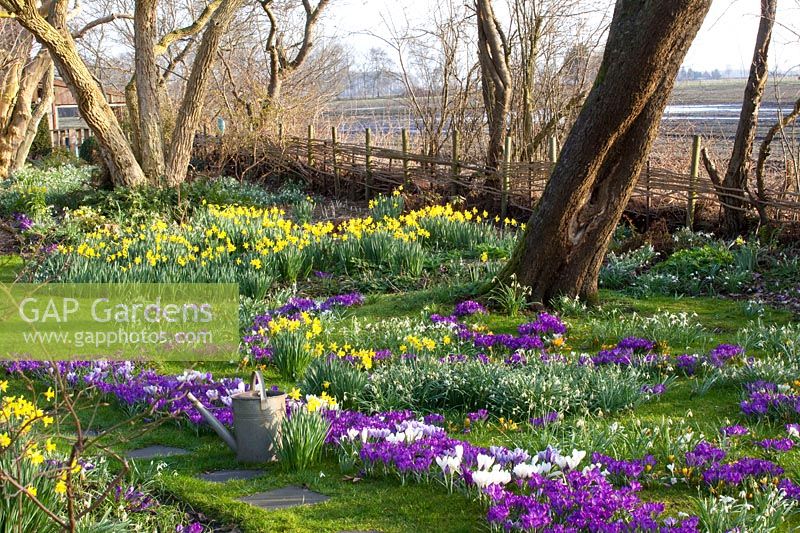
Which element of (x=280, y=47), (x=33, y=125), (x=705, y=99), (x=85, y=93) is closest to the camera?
(x=85, y=93)

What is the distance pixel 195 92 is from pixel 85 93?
1.83 meters

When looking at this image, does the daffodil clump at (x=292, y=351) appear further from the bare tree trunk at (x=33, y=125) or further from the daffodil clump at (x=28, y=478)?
the bare tree trunk at (x=33, y=125)

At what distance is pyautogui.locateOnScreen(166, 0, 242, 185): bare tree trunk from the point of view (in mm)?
12898

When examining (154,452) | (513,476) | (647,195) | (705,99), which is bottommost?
(154,452)

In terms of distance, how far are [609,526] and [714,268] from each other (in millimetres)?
5853

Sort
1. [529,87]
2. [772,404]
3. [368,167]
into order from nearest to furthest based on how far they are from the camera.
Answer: [772,404], [529,87], [368,167]

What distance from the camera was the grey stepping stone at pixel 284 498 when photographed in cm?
367

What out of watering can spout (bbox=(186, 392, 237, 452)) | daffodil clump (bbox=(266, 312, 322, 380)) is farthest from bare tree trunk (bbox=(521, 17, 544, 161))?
watering can spout (bbox=(186, 392, 237, 452))

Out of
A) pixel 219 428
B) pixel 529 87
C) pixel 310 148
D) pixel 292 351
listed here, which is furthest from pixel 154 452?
pixel 310 148

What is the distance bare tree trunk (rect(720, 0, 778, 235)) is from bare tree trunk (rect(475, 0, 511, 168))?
3.87m

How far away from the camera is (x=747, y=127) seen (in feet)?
31.7

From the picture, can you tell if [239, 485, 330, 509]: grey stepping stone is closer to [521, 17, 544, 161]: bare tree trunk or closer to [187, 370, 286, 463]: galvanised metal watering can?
[187, 370, 286, 463]: galvanised metal watering can

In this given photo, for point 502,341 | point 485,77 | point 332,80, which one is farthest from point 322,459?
point 332,80

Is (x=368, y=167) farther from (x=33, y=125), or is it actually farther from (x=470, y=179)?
(x=33, y=125)
